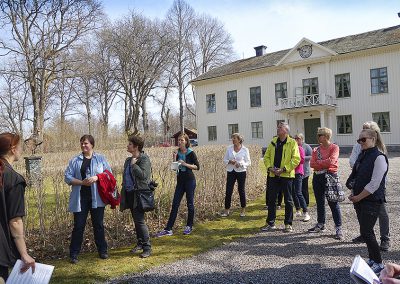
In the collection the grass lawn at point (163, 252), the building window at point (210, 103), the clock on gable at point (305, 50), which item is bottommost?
the grass lawn at point (163, 252)

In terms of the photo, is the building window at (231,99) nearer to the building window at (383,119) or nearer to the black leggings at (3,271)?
the building window at (383,119)

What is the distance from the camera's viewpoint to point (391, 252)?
5.32 metres

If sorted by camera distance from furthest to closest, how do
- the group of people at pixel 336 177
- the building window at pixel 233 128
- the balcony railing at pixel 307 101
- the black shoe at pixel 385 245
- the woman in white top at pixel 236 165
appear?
1. the building window at pixel 233 128
2. the balcony railing at pixel 307 101
3. the woman in white top at pixel 236 165
4. the black shoe at pixel 385 245
5. the group of people at pixel 336 177

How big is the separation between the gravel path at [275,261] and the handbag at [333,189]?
0.68 m

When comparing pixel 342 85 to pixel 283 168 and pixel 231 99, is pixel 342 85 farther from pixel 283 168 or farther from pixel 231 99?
pixel 283 168

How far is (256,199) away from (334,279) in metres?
5.86

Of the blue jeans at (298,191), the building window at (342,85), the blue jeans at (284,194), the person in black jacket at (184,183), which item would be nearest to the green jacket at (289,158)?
the blue jeans at (284,194)

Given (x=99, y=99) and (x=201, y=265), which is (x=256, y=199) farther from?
(x=99, y=99)

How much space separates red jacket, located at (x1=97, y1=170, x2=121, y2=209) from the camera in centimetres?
534

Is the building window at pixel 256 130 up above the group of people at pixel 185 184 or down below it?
above

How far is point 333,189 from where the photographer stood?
20.1 feet

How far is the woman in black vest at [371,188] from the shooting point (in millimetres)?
4523

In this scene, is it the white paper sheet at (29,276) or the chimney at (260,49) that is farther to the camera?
the chimney at (260,49)

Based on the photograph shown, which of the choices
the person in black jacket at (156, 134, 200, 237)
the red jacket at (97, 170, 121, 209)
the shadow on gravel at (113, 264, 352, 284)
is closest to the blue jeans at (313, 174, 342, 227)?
the shadow on gravel at (113, 264, 352, 284)
